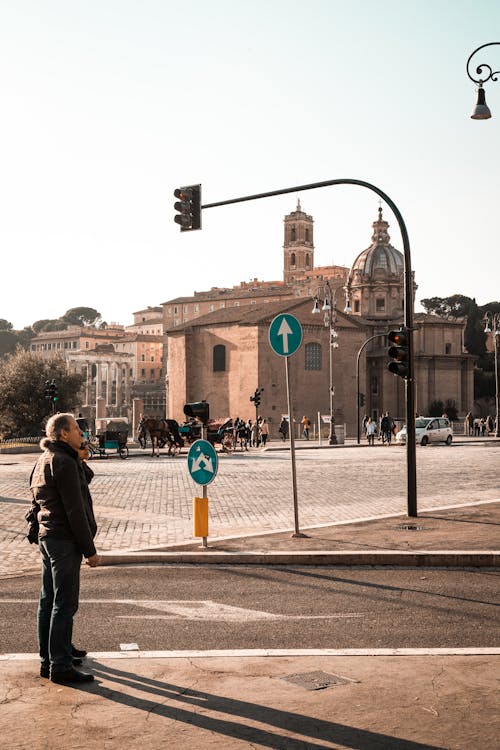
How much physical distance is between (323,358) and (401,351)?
239 ft

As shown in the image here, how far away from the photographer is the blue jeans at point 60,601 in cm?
604

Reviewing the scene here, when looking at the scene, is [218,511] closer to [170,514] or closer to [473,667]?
[170,514]

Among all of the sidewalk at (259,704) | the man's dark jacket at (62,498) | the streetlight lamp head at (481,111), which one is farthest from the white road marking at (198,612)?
the streetlight lamp head at (481,111)

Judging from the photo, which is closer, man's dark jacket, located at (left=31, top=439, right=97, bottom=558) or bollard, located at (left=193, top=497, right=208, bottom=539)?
man's dark jacket, located at (left=31, top=439, right=97, bottom=558)

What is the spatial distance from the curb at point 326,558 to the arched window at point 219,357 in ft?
255

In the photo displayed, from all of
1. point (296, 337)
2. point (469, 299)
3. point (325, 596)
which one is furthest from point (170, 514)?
point (469, 299)

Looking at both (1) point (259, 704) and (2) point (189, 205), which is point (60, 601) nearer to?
(1) point (259, 704)

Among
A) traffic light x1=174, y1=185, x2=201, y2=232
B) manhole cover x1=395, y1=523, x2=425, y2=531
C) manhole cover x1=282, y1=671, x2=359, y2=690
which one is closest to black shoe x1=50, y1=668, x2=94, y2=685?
manhole cover x1=282, y1=671, x2=359, y2=690

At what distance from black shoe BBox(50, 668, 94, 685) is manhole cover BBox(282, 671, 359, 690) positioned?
1244 millimetres

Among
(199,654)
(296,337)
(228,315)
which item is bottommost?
(199,654)

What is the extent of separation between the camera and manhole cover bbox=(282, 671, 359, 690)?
5922 millimetres

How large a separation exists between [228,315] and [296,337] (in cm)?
7833

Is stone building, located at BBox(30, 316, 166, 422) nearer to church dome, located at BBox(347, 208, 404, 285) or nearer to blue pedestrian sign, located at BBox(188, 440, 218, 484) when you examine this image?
church dome, located at BBox(347, 208, 404, 285)

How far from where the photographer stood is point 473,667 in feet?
20.7
